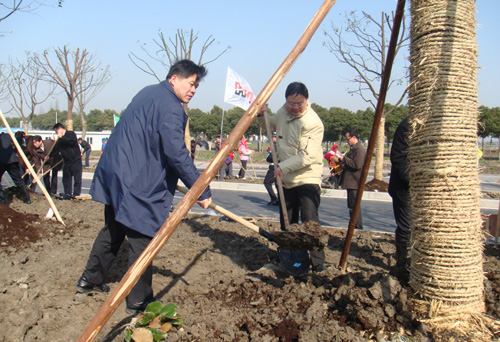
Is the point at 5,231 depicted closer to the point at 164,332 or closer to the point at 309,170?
the point at 164,332

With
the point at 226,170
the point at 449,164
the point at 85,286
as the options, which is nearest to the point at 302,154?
the point at 449,164

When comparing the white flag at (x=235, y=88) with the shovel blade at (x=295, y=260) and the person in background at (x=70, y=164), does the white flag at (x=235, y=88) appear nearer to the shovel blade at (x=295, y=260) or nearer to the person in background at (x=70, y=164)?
the person in background at (x=70, y=164)

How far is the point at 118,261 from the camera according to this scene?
4469 millimetres

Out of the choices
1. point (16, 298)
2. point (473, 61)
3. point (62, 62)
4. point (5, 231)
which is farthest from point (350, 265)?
point (62, 62)

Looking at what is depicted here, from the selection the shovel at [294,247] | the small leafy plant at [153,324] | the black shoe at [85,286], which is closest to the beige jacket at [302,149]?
the shovel at [294,247]

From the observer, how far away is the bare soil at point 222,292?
8.56 ft

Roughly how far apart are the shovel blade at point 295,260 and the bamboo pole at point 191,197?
226cm

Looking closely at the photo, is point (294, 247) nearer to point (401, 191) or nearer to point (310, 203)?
point (310, 203)

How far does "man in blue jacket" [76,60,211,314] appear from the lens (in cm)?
305

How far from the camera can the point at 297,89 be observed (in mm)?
4094

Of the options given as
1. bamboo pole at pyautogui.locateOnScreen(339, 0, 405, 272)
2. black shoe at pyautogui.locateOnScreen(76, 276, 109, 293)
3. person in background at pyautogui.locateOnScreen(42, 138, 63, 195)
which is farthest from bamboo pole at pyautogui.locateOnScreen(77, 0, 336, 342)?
person in background at pyautogui.locateOnScreen(42, 138, 63, 195)

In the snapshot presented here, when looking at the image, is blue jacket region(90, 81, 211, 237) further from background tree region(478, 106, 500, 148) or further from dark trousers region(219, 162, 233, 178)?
background tree region(478, 106, 500, 148)

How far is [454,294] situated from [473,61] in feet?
4.70

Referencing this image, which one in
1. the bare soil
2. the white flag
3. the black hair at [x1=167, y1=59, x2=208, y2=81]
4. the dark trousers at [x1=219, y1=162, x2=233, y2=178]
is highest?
the white flag
